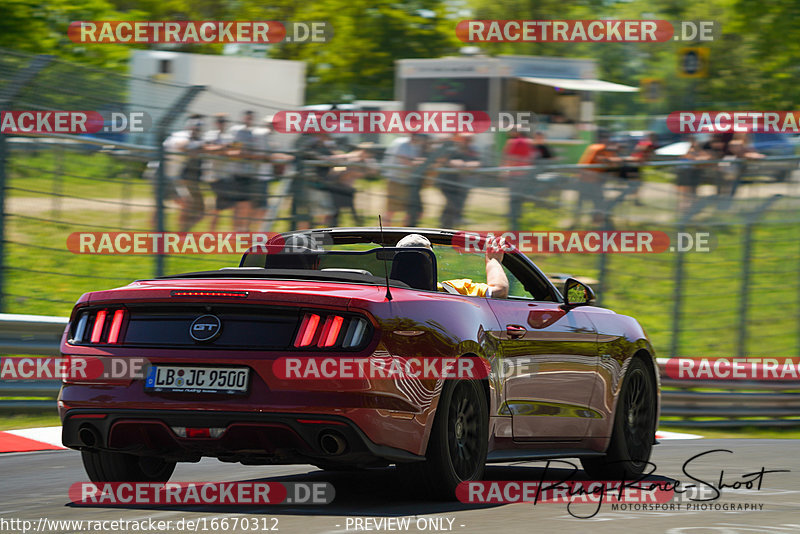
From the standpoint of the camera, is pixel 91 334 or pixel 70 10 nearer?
pixel 91 334

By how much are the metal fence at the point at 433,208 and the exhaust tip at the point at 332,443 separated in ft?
20.6

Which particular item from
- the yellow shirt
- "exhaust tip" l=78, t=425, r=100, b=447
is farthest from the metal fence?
"exhaust tip" l=78, t=425, r=100, b=447

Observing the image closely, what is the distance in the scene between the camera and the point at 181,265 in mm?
12484

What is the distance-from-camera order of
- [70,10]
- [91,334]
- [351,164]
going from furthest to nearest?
1. [70,10]
2. [351,164]
3. [91,334]

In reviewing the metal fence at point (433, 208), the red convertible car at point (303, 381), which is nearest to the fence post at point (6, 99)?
the metal fence at point (433, 208)

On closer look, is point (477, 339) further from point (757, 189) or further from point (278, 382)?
point (757, 189)

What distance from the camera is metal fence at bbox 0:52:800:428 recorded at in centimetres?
1202

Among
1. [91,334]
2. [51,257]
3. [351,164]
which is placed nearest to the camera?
[91,334]

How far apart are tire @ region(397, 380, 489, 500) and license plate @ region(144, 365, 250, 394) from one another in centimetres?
86

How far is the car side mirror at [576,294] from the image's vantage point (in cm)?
779

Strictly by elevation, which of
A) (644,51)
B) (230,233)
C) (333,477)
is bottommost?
(333,477)

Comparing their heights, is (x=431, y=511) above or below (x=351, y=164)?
below

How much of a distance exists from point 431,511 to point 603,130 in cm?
1534

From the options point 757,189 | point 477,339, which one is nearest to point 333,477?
point 477,339
